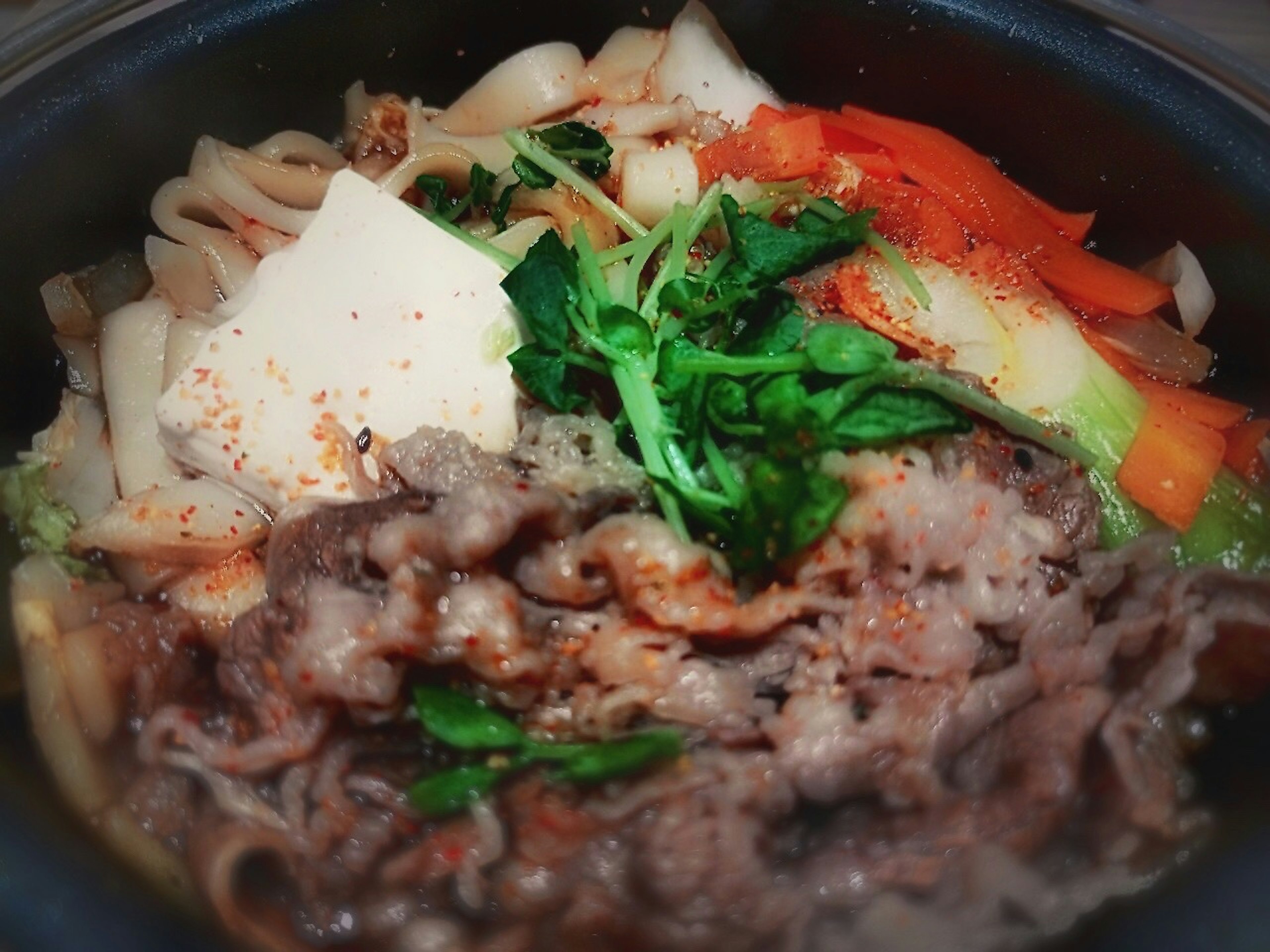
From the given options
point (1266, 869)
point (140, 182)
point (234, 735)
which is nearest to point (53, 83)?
point (140, 182)

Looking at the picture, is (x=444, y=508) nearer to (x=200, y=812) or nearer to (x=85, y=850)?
(x=200, y=812)

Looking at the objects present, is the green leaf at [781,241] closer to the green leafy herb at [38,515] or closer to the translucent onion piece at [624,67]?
the translucent onion piece at [624,67]

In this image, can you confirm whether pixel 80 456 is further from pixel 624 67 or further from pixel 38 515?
pixel 624 67

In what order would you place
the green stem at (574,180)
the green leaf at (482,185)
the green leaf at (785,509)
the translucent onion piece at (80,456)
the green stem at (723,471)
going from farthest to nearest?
1. the green leaf at (482,185)
2. the green stem at (574,180)
3. the translucent onion piece at (80,456)
4. the green stem at (723,471)
5. the green leaf at (785,509)

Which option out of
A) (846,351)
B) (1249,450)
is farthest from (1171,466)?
(846,351)

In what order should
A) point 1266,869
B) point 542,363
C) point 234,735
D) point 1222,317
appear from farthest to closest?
point 1222,317
point 542,363
point 234,735
point 1266,869

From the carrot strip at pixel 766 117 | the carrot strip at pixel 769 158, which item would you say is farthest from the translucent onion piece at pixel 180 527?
the carrot strip at pixel 766 117
